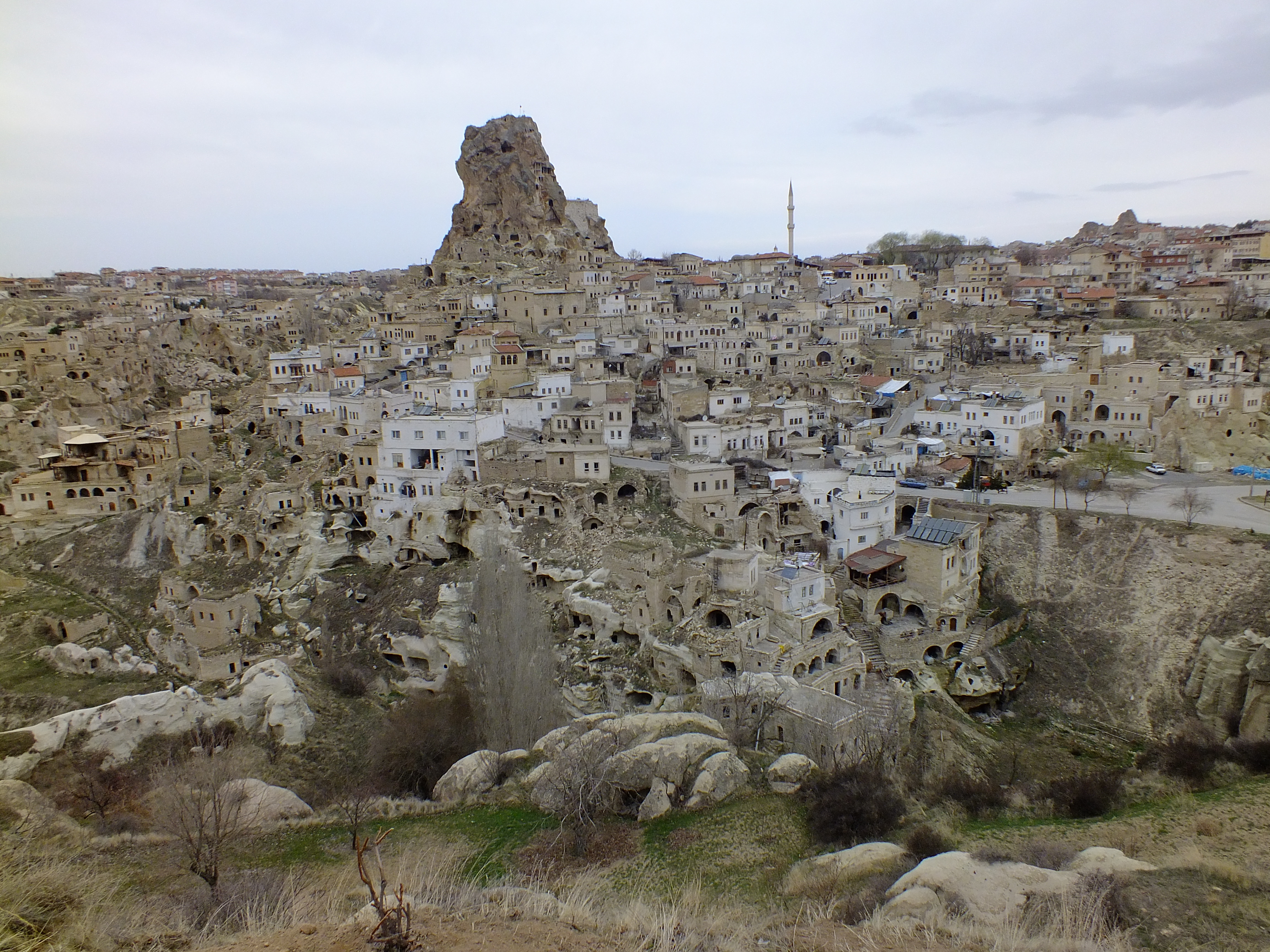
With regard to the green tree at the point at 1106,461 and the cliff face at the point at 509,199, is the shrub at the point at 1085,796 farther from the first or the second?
the cliff face at the point at 509,199

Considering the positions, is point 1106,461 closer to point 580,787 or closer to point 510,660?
point 510,660

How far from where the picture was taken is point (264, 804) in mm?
14805

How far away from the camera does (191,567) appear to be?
32.7 meters

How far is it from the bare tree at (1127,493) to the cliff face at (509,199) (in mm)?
48332

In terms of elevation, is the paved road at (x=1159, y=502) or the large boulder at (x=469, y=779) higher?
the paved road at (x=1159, y=502)

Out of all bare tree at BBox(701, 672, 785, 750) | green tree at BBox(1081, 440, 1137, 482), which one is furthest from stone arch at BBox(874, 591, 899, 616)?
green tree at BBox(1081, 440, 1137, 482)

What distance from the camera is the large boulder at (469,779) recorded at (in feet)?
51.2

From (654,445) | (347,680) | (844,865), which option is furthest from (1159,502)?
(347,680)

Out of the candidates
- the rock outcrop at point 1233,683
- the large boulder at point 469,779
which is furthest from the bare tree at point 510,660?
the rock outcrop at point 1233,683

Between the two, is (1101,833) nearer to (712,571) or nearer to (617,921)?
(617,921)

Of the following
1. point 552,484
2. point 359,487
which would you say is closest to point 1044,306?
point 552,484

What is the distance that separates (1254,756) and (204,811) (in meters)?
20.0

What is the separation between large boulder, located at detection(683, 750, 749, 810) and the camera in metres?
14.5

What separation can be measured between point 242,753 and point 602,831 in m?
9.86
